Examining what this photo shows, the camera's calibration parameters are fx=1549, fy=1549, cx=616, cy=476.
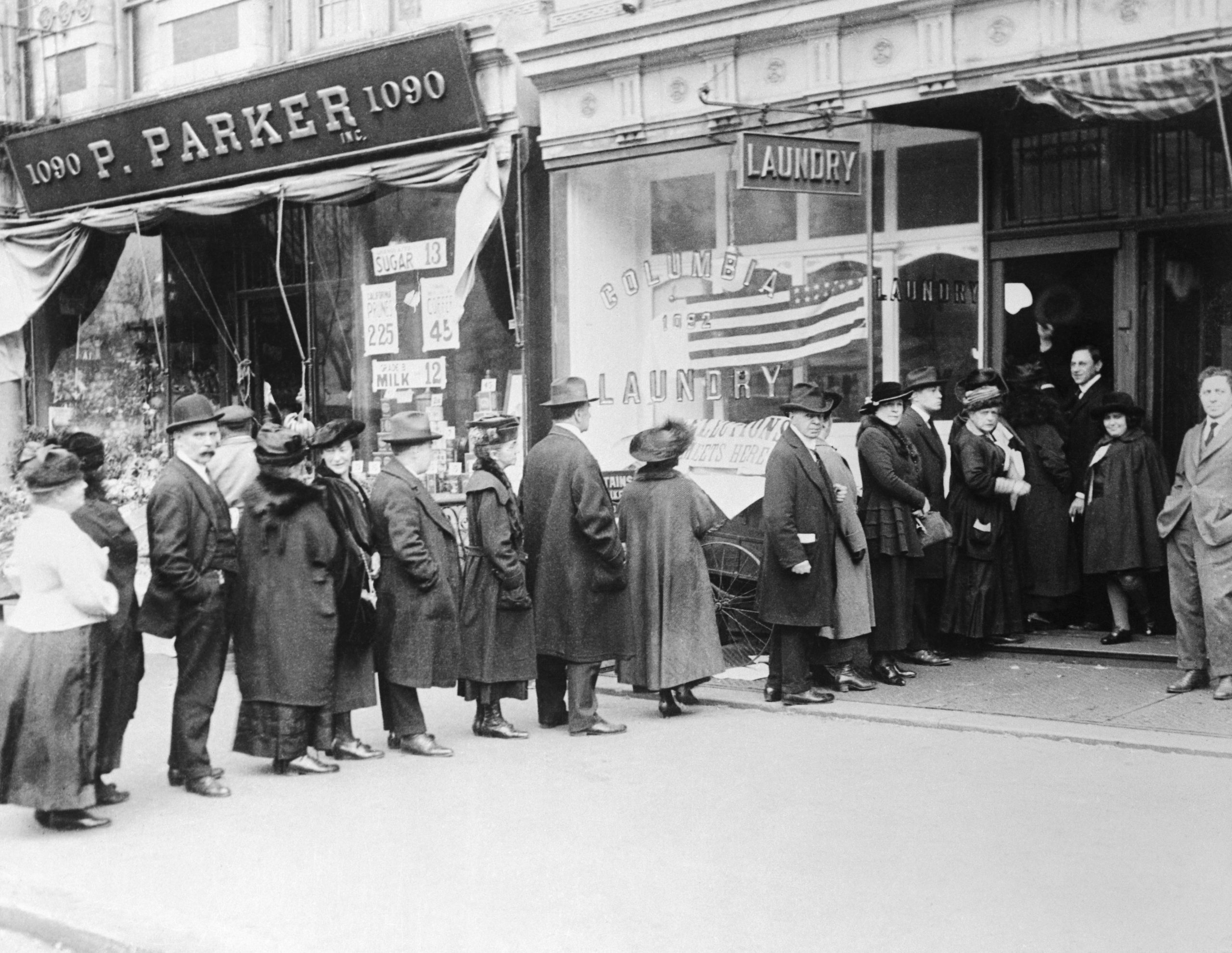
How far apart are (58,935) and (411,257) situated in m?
8.88

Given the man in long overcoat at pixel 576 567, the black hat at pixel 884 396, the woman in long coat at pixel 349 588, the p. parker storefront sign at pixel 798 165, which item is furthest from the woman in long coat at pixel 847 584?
the woman in long coat at pixel 349 588

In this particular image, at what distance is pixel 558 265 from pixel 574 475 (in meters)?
4.31

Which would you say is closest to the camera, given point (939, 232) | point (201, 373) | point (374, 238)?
point (939, 232)

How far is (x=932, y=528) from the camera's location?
31.9 ft

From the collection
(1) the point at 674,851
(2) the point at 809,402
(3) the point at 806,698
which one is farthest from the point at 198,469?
(3) the point at 806,698

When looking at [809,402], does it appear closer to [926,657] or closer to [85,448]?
[926,657]

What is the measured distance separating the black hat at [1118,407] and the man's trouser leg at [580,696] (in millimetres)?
3931

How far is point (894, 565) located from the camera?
Answer: 9.77 metres

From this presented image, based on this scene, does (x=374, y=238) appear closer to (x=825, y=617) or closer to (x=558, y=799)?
(x=825, y=617)

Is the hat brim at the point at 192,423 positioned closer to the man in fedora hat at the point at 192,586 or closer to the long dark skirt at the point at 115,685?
the man in fedora hat at the point at 192,586

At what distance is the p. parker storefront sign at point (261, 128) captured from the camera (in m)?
12.7

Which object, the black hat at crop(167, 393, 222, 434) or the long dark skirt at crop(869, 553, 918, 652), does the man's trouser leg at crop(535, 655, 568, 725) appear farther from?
the black hat at crop(167, 393, 222, 434)

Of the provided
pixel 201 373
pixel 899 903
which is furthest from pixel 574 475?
pixel 201 373

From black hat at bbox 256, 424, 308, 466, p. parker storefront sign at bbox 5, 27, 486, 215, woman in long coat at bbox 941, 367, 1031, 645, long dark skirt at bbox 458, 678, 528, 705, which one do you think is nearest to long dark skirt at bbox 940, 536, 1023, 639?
woman in long coat at bbox 941, 367, 1031, 645
